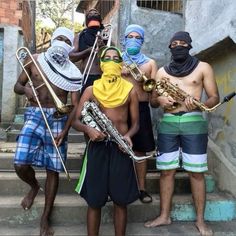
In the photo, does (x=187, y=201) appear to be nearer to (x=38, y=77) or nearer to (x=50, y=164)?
(x=50, y=164)

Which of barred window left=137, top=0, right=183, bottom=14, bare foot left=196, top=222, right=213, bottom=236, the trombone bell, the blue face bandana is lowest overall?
bare foot left=196, top=222, right=213, bottom=236

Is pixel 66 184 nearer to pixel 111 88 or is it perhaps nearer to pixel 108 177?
pixel 108 177

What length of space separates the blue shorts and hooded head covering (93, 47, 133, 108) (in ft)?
2.19

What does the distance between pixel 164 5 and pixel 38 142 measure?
5.51m

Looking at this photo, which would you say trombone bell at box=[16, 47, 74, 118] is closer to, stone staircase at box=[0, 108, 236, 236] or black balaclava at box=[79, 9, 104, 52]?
black balaclava at box=[79, 9, 104, 52]

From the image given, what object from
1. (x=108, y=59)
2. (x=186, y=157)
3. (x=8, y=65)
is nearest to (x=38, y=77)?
(x=108, y=59)

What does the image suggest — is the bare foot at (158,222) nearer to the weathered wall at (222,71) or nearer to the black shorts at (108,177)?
the black shorts at (108,177)

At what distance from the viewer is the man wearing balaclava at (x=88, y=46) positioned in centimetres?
490

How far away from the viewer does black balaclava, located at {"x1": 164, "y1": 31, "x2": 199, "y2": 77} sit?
14.1 ft

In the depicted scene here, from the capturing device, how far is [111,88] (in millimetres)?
3760

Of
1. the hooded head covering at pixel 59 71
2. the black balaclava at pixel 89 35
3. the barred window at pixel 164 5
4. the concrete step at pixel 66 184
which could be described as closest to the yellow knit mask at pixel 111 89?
the hooded head covering at pixel 59 71

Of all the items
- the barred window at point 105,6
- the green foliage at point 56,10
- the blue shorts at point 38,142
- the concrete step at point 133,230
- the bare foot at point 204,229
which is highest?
the green foliage at point 56,10

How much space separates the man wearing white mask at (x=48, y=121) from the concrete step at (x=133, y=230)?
217 mm

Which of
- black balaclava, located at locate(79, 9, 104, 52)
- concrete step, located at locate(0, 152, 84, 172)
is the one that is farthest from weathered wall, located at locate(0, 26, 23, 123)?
black balaclava, located at locate(79, 9, 104, 52)
